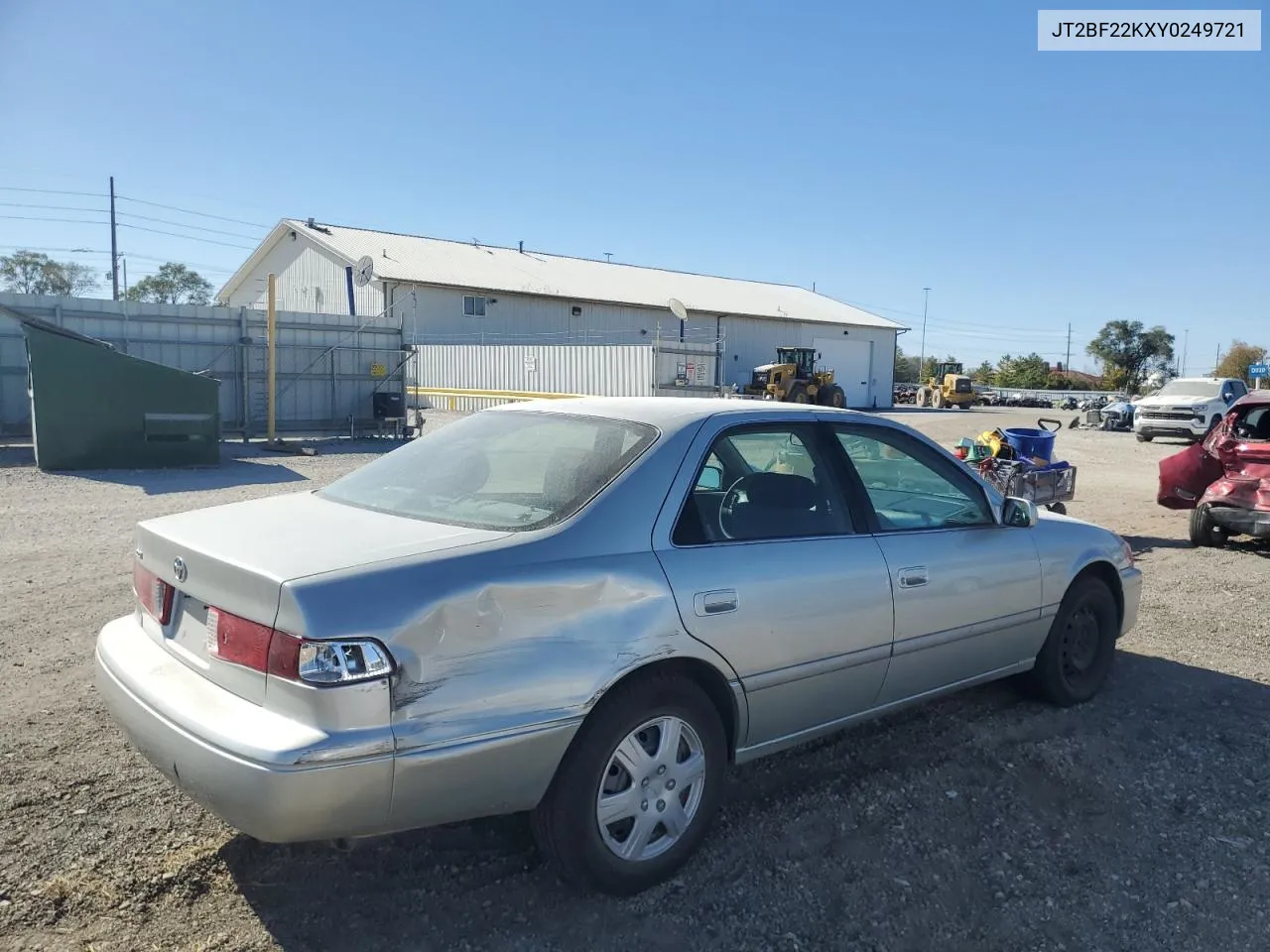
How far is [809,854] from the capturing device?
3.21m

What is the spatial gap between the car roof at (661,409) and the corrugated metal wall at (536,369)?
19.3m

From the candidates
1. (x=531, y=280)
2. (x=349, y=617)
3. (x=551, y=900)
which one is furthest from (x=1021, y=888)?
(x=531, y=280)

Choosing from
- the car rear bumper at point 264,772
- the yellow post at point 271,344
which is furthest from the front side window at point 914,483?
the yellow post at point 271,344

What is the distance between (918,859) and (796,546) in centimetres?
116

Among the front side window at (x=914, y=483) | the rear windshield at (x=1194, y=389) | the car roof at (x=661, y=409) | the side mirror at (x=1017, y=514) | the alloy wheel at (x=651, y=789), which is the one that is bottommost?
the alloy wheel at (x=651, y=789)

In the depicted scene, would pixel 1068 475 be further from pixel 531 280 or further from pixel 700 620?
pixel 531 280

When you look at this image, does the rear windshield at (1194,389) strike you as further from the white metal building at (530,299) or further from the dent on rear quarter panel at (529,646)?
the dent on rear quarter panel at (529,646)

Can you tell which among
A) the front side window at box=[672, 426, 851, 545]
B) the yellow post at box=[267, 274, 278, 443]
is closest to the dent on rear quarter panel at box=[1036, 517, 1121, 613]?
the front side window at box=[672, 426, 851, 545]

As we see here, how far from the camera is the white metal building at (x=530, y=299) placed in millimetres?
36750

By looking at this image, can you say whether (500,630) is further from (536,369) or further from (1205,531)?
(536,369)

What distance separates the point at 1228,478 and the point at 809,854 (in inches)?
298

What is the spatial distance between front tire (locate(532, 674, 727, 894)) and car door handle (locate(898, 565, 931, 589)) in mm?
1024

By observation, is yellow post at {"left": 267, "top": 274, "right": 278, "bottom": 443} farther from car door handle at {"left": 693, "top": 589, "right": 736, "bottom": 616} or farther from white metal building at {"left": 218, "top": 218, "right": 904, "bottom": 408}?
car door handle at {"left": 693, "top": 589, "right": 736, "bottom": 616}

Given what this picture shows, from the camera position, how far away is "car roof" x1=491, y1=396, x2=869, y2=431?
3379mm
